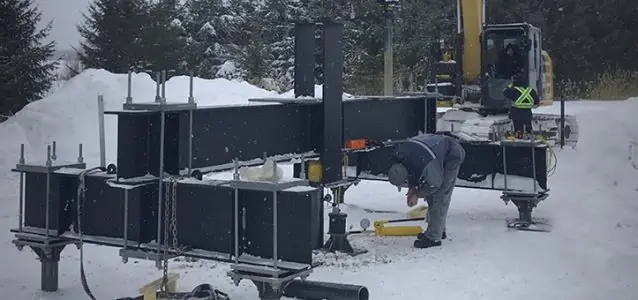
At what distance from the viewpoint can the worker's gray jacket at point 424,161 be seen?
26.2 feet

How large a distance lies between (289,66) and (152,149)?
1077 inches

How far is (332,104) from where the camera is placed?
7.96m

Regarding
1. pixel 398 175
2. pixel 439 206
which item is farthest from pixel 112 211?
pixel 439 206

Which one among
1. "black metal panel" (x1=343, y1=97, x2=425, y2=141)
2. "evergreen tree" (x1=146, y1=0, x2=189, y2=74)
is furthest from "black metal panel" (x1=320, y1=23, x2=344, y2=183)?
"evergreen tree" (x1=146, y1=0, x2=189, y2=74)

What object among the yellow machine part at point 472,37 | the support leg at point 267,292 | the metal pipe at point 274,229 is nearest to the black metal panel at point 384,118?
the metal pipe at point 274,229

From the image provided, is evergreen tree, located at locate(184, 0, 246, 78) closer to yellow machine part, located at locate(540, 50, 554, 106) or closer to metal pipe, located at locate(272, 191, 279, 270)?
yellow machine part, located at locate(540, 50, 554, 106)

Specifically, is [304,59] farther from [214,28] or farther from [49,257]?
[214,28]

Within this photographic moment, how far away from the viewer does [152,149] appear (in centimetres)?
607

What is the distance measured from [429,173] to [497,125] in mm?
8846

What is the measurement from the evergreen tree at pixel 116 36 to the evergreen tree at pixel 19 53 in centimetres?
1442

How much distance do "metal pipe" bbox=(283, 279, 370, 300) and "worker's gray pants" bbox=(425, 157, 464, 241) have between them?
306 centimetres

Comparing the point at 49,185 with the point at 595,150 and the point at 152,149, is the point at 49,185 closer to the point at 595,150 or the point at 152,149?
the point at 152,149

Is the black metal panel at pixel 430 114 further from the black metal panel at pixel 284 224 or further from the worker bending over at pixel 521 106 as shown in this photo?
the black metal panel at pixel 284 224

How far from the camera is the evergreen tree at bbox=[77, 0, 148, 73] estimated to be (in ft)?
76.0
